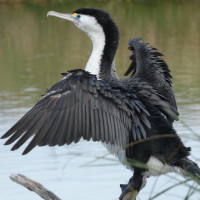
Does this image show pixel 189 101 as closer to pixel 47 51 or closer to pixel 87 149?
pixel 87 149

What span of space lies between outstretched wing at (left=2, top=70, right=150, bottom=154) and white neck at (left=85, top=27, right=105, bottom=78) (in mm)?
507

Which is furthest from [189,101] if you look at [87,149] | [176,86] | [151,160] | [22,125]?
[22,125]

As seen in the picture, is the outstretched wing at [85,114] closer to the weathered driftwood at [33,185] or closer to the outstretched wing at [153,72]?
the weathered driftwood at [33,185]

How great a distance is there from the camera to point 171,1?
2233cm

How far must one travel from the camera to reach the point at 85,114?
4.81 meters

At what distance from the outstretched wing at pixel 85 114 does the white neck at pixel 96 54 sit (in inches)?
20.0

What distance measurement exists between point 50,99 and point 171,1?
17.9 m

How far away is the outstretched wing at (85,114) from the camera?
15.4ft

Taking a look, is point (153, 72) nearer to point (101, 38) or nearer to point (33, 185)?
point (101, 38)

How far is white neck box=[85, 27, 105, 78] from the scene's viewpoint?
17.9ft

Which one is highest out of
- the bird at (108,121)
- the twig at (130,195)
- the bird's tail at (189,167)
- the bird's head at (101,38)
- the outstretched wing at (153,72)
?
the bird's head at (101,38)

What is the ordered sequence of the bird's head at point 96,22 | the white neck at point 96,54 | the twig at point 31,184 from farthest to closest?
the bird's head at point 96,22 < the white neck at point 96,54 < the twig at point 31,184

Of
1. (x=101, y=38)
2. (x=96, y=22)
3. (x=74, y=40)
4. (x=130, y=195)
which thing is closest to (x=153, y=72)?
(x=101, y=38)

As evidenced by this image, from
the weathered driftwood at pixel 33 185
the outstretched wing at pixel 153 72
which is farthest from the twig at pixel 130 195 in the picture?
the outstretched wing at pixel 153 72
